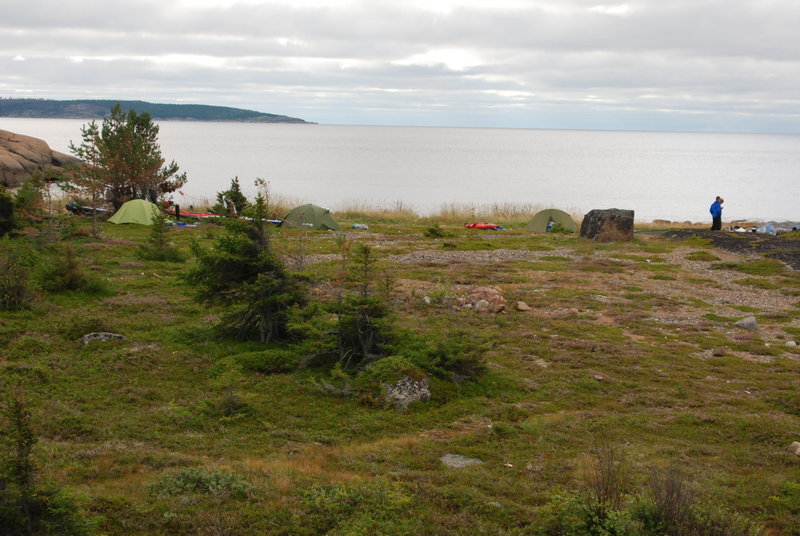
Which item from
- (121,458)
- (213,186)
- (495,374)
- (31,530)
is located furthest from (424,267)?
(213,186)

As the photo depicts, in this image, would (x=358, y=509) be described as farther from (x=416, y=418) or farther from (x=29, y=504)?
(x=416, y=418)

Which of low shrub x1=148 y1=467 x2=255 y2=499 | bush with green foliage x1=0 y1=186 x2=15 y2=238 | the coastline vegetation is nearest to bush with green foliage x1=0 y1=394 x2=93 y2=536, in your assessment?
the coastline vegetation

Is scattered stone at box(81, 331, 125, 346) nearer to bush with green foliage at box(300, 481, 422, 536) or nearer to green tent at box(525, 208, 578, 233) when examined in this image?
bush with green foliage at box(300, 481, 422, 536)

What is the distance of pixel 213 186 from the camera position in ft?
214

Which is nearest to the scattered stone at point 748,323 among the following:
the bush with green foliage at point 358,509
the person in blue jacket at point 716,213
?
the bush with green foliage at point 358,509

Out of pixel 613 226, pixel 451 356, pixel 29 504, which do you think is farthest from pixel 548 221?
pixel 29 504

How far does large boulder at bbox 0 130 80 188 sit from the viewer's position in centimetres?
4128

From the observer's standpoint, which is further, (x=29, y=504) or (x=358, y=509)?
(x=358, y=509)

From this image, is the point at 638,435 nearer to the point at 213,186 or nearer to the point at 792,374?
the point at 792,374

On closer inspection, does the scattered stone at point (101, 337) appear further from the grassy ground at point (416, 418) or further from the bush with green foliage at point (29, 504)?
the bush with green foliage at point (29, 504)

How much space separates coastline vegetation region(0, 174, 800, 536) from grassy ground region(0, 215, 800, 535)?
4cm

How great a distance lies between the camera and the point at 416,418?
9.22 meters

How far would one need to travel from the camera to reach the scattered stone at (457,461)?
7.65 meters

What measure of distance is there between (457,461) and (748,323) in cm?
1029
